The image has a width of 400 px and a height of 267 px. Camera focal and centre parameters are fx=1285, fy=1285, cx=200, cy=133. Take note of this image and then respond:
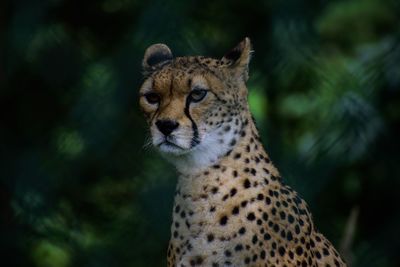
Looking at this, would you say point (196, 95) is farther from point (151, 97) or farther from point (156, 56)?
point (156, 56)

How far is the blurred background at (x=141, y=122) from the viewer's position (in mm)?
4102

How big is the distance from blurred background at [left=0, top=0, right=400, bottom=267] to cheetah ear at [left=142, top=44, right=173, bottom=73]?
9cm

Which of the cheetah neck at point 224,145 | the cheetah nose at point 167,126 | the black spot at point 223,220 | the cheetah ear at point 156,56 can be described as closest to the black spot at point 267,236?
the black spot at point 223,220

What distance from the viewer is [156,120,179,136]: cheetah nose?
358cm

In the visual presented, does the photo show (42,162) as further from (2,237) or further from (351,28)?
(351,28)

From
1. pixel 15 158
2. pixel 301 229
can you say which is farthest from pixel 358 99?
pixel 15 158

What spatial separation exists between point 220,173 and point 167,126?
24cm

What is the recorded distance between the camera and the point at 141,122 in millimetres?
5422

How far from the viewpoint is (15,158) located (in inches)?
205

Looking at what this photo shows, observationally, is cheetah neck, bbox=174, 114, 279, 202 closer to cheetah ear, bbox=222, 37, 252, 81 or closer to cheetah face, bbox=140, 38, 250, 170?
cheetah face, bbox=140, 38, 250, 170

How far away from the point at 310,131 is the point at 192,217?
184 centimetres

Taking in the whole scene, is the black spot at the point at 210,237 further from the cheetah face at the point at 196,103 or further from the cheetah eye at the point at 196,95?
the cheetah eye at the point at 196,95

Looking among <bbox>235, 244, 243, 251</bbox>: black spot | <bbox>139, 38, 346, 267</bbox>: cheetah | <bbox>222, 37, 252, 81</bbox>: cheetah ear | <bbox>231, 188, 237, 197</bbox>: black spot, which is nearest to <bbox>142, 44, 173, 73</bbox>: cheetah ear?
<bbox>139, 38, 346, 267</bbox>: cheetah

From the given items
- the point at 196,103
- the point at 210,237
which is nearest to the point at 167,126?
the point at 196,103
